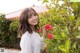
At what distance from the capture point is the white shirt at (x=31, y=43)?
3.54 m

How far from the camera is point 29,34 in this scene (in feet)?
11.9

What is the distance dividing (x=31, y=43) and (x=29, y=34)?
0.12 m

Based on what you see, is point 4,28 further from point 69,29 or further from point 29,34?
point 69,29

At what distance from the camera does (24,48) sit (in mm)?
3574

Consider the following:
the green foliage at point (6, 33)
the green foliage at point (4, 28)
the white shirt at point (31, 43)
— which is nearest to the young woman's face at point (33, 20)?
the white shirt at point (31, 43)

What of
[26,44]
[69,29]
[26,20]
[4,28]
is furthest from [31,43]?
[4,28]

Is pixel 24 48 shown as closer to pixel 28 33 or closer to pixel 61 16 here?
pixel 28 33

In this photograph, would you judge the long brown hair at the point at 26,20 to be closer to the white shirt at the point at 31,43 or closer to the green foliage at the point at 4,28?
the white shirt at the point at 31,43

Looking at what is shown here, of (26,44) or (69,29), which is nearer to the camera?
(69,29)

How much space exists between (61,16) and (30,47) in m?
1.02

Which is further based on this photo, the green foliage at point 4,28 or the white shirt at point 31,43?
the green foliage at point 4,28

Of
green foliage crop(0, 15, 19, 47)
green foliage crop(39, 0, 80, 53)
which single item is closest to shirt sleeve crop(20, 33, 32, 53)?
green foliage crop(39, 0, 80, 53)

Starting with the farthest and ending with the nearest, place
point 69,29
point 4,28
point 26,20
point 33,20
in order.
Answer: point 4,28 → point 26,20 → point 33,20 → point 69,29

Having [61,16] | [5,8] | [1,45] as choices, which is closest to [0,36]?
[1,45]
